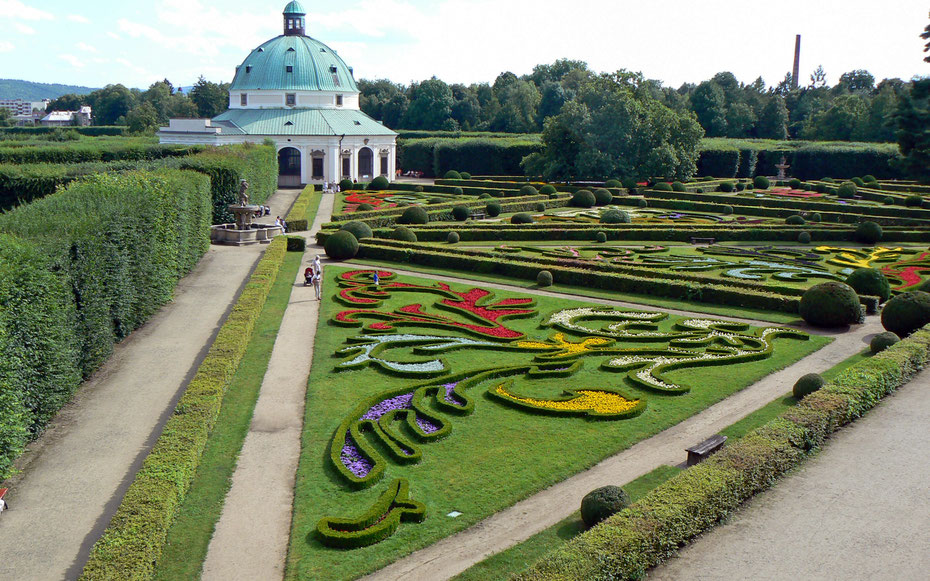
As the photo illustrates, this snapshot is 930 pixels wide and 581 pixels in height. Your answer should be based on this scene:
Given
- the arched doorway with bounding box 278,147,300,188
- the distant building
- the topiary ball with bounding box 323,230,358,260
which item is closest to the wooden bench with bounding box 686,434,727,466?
the topiary ball with bounding box 323,230,358,260

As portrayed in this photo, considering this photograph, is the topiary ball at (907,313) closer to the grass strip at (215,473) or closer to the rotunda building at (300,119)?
the grass strip at (215,473)

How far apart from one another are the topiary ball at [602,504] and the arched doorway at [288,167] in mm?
64222

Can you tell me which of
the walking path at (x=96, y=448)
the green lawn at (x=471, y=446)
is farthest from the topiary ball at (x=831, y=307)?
the walking path at (x=96, y=448)

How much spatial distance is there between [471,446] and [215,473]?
14.5ft

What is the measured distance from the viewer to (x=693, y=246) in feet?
122

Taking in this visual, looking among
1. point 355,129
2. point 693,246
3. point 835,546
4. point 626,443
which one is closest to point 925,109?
point 693,246

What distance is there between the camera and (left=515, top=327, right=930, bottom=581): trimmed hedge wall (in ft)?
29.2

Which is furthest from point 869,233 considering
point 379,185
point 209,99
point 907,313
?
point 209,99

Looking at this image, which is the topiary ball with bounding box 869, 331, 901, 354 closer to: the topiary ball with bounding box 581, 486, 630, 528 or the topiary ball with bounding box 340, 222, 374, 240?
the topiary ball with bounding box 581, 486, 630, 528

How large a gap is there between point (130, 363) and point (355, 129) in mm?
58149

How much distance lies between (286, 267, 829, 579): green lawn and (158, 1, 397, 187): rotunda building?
53335 millimetres

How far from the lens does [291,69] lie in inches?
3063

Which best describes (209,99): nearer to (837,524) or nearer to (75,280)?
(75,280)

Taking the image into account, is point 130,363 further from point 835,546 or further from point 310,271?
point 835,546
